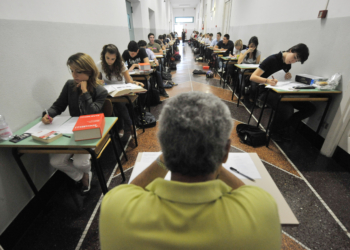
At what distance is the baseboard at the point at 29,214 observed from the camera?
4.22 ft

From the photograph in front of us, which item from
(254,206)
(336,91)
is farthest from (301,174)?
(254,206)

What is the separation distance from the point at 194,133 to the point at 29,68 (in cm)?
174

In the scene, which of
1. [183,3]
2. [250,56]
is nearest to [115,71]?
[250,56]

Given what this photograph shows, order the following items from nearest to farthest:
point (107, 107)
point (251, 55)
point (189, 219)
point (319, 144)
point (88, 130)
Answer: point (189, 219), point (88, 130), point (107, 107), point (319, 144), point (251, 55)

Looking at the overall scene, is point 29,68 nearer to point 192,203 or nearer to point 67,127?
point 67,127

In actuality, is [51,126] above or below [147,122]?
above

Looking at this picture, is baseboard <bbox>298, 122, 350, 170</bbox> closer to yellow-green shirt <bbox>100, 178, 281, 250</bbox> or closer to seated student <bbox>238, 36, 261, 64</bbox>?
seated student <bbox>238, 36, 261, 64</bbox>

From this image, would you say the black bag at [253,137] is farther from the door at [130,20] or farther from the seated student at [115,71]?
the door at [130,20]

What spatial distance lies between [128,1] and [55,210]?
654cm

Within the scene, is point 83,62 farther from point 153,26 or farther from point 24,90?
point 153,26

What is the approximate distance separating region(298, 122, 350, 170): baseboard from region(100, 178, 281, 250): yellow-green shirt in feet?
7.09

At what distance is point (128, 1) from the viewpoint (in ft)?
19.6

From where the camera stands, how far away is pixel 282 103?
2.33 m

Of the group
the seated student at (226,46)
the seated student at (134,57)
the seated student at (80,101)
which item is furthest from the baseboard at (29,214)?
the seated student at (226,46)
